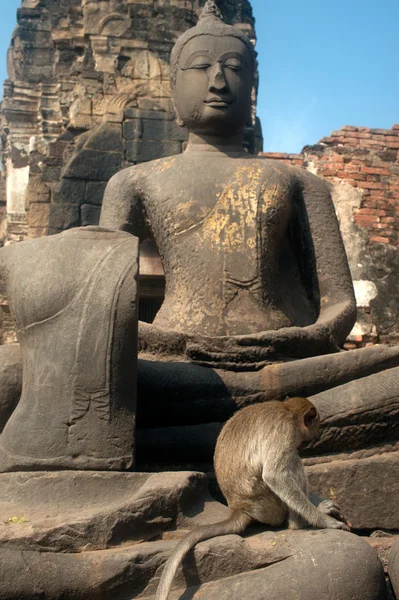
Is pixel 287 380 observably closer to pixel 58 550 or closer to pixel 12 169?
pixel 58 550

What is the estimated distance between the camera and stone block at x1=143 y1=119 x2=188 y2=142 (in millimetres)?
13367

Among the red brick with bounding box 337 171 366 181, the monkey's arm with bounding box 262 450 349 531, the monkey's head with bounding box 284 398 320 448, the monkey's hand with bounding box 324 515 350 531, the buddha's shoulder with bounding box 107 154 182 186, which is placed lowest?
the monkey's hand with bounding box 324 515 350 531

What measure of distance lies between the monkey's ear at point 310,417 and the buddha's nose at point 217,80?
6.52 feet

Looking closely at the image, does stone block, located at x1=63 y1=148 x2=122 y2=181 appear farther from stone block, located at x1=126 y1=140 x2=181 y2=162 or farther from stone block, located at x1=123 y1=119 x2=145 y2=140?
stone block, located at x1=123 y1=119 x2=145 y2=140

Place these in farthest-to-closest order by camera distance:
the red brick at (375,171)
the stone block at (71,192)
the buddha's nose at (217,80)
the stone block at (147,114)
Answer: the stone block at (147,114), the stone block at (71,192), the red brick at (375,171), the buddha's nose at (217,80)

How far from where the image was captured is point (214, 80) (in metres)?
4.62

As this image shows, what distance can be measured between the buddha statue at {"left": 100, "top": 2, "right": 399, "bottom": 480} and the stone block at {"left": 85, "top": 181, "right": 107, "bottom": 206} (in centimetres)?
810

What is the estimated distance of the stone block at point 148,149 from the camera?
1323cm

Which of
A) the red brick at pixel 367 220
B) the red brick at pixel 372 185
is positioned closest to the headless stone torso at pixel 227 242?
the red brick at pixel 367 220

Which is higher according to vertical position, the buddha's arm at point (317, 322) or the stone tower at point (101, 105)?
the stone tower at point (101, 105)

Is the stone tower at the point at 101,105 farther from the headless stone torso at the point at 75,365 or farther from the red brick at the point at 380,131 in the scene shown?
the headless stone torso at the point at 75,365

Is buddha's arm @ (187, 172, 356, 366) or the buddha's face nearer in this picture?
buddha's arm @ (187, 172, 356, 366)

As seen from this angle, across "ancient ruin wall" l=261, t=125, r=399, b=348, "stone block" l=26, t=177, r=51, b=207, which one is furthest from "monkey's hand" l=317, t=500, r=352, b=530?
"stone block" l=26, t=177, r=51, b=207

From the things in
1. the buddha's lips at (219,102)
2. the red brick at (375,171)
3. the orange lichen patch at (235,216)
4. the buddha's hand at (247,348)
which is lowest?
the buddha's hand at (247,348)
